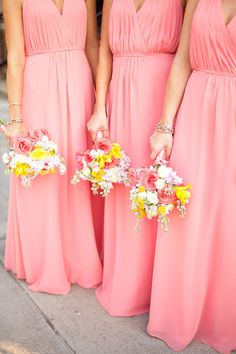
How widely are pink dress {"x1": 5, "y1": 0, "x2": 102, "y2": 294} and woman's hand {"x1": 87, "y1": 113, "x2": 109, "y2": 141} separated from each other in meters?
0.16

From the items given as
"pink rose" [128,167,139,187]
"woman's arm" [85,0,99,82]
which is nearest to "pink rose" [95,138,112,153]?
"pink rose" [128,167,139,187]

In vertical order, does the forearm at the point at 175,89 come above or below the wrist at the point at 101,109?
above

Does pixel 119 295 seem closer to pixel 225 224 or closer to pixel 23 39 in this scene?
pixel 225 224

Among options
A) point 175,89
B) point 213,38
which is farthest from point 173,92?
point 213,38

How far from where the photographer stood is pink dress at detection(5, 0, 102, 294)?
283 cm

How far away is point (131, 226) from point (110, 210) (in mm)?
209

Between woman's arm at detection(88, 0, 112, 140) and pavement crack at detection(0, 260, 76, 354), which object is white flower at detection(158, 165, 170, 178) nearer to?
woman's arm at detection(88, 0, 112, 140)

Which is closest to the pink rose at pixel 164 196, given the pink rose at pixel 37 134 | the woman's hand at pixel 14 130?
the pink rose at pixel 37 134

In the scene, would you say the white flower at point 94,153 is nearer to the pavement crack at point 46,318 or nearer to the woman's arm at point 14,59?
the woman's arm at point 14,59

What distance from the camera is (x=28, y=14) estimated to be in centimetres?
274

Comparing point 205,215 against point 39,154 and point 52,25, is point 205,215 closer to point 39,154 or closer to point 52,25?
point 39,154

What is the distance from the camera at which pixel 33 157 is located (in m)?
2.75

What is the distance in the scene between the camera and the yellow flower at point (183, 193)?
2379 mm

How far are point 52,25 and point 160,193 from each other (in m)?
1.27
